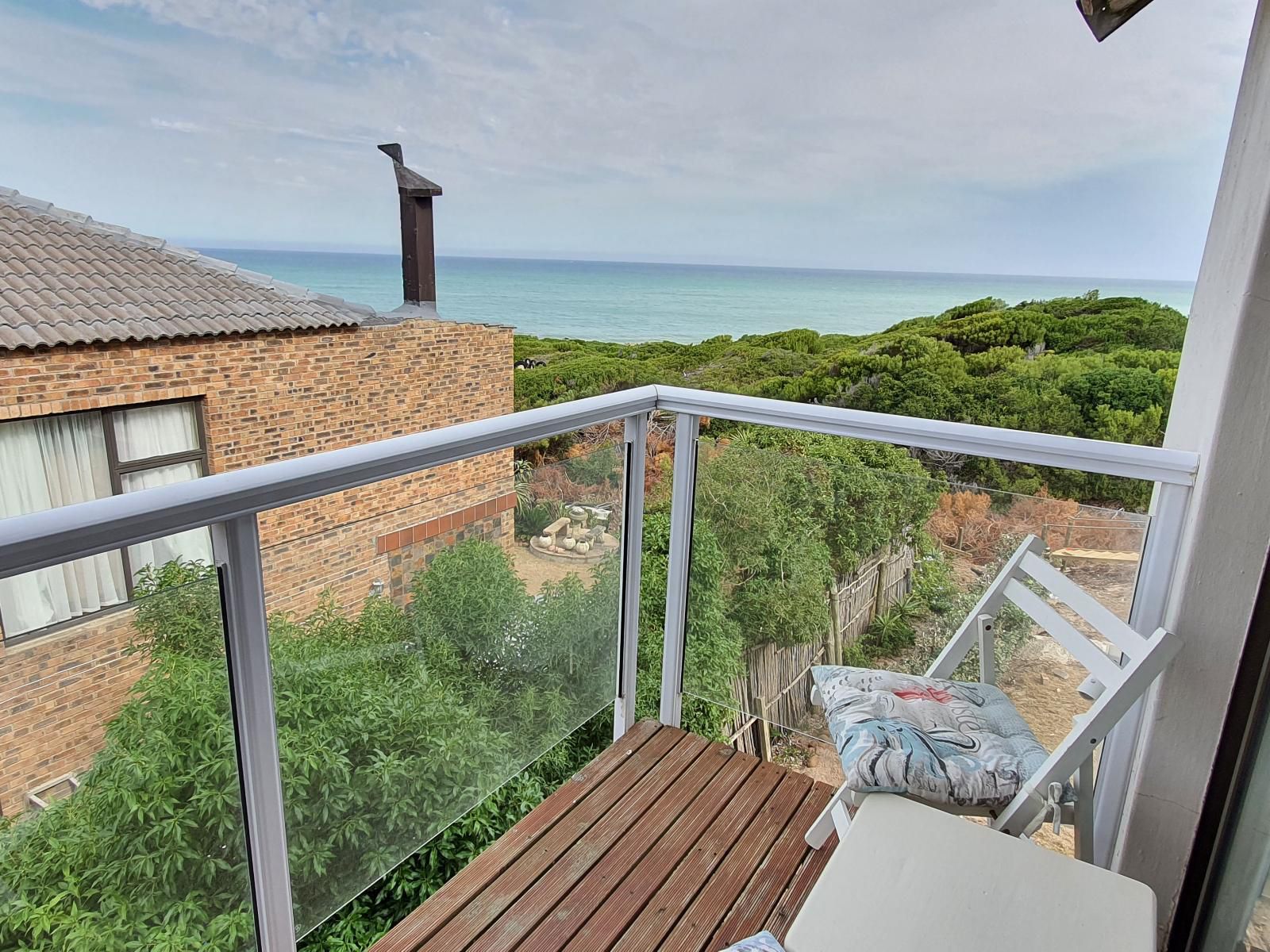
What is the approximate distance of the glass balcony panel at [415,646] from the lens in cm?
117

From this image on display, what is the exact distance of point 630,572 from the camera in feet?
6.45

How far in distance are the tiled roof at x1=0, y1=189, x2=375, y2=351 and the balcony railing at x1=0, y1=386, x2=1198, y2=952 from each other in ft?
22.2

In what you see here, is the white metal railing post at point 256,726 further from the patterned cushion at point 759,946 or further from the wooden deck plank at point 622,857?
the patterned cushion at point 759,946

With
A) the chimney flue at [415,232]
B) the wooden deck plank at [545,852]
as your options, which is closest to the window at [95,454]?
the chimney flue at [415,232]

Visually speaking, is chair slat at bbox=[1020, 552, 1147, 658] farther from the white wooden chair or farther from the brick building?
the brick building

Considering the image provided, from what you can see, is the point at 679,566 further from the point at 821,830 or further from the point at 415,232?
the point at 415,232

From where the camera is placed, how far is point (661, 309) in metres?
14.8

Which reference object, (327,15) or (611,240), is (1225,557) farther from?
(327,15)

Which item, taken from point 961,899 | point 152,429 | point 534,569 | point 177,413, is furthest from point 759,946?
point 177,413

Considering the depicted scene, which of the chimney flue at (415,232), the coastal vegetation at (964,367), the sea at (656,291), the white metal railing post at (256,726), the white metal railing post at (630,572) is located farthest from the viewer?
the sea at (656,291)

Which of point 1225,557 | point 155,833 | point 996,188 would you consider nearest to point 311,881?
point 155,833

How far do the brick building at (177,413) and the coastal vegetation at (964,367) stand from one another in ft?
9.72

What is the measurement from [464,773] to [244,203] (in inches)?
638

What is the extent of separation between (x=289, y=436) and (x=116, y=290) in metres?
2.26
